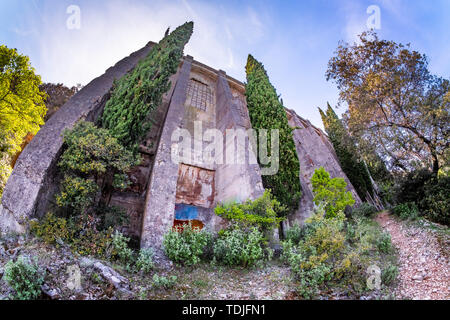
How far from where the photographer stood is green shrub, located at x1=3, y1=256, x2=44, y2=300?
382cm

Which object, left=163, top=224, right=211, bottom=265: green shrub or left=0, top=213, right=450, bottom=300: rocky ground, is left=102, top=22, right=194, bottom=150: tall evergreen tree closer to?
left=163, top=224, right=211, bottom=265: green shrub

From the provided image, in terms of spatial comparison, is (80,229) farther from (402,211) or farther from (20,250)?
(402,211)

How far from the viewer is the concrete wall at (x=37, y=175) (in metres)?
6.20

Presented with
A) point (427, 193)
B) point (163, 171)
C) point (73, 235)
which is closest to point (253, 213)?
point (163, 171)

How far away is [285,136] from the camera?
12375 millimetres

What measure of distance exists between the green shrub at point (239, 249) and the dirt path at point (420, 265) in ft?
10.8

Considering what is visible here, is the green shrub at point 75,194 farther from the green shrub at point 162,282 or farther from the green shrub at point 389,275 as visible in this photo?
the green shrub at point 389,275

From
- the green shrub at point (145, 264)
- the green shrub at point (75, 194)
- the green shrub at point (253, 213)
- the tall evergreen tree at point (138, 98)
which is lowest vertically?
the green shrub at point (145, 264)

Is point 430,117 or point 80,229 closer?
point 80,229

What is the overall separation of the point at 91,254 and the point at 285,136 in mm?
10218

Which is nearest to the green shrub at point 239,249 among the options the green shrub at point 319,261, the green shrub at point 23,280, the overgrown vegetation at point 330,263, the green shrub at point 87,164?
the overgrown vegetation at point 330,263

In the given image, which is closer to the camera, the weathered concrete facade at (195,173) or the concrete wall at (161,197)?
the concrete wall at (161,197)

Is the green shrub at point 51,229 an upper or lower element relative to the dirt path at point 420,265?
upper

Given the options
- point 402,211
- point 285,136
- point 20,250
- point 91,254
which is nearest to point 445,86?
point 402,211
